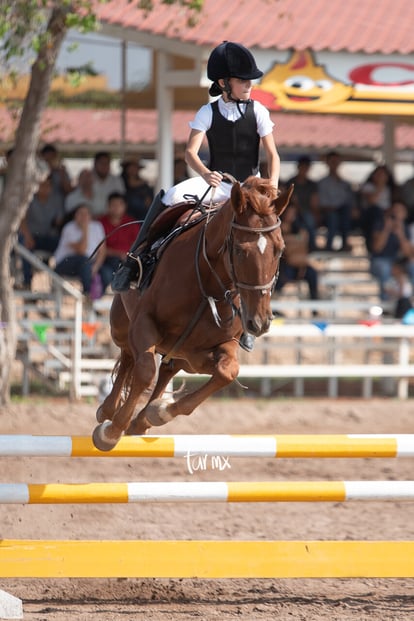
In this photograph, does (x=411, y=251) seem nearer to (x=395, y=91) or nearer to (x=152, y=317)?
(x=395, y=91)

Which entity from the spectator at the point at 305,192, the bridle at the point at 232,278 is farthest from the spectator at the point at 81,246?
the bridle at the point at 232,278

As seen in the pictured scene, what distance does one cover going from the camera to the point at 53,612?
5.93m

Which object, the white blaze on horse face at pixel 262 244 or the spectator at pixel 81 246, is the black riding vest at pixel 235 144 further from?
the spectator at pixel 81 246

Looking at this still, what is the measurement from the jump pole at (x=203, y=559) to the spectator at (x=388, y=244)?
9475mm

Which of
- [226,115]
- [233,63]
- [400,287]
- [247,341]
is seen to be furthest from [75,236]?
[247,341]

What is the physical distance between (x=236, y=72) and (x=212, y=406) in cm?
752

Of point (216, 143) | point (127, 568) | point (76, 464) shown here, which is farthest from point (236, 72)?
point (76, 464)

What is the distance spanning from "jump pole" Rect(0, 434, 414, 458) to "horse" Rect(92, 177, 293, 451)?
0.10 meters

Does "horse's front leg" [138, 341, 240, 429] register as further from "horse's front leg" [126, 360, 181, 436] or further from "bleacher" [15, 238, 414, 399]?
"bleacher" [15, 238, 414, 399]

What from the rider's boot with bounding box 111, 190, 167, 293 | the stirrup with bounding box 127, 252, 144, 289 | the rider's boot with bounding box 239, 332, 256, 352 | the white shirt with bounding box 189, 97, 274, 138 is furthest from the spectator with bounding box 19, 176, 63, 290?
the rider's boot with bounding box 239, 332, 256, 352

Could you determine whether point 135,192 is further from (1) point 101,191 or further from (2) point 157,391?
(2) point 157,391

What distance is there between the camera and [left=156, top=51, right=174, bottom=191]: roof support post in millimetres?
14086

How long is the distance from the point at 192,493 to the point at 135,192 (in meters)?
9.67

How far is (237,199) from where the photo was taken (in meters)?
5.48
